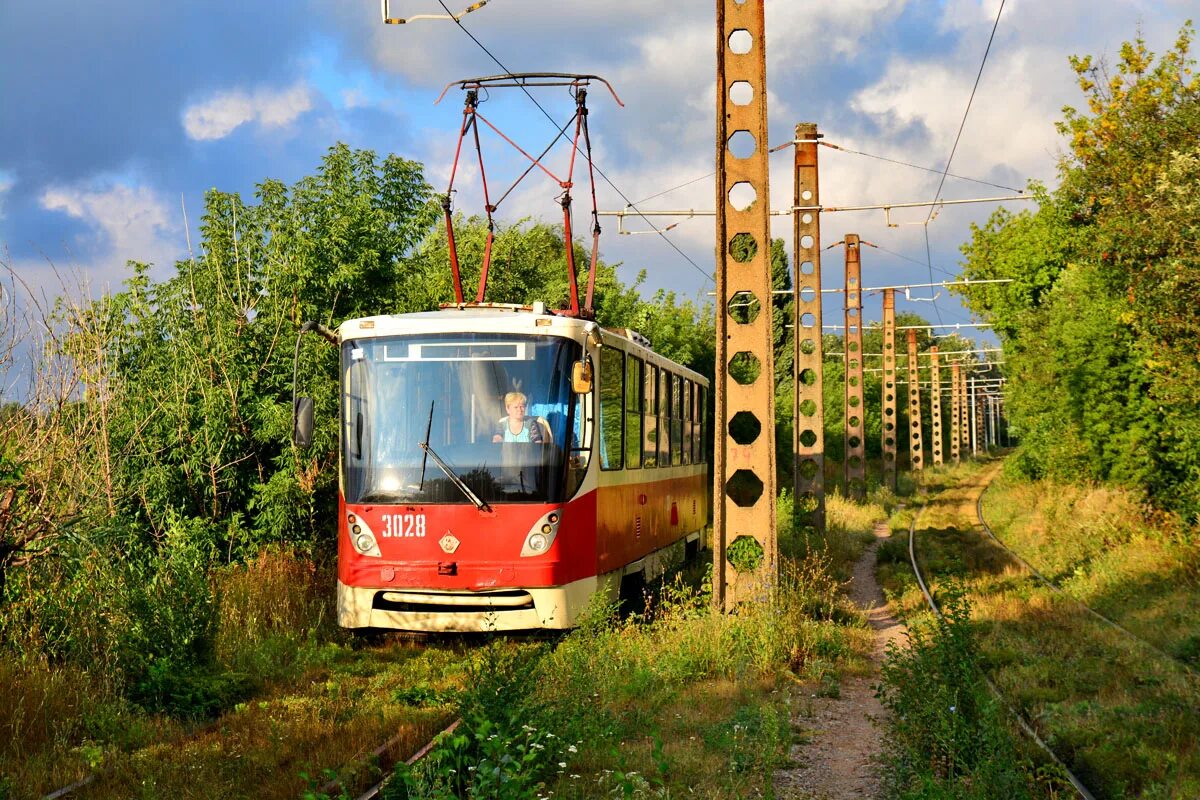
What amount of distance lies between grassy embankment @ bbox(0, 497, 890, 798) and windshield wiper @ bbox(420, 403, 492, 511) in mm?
1383

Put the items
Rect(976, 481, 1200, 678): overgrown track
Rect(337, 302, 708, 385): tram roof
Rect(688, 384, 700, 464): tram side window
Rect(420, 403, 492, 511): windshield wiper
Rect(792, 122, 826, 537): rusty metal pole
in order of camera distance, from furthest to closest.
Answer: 1. Rect(792, 122, 826, 537): rusty metal pole
2. Rect(688, 384, 700, 464): tram side window
3. Rect(337, 302, 708, 385): tram roof
4. Rect(420, 403, 492, 511): windshield wiper
5. Rect(976, 481, 1200, 678): overgrown track

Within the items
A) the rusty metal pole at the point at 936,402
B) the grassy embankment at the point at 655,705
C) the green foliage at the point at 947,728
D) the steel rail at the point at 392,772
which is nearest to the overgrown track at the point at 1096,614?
the green foliage at the point at 947,728

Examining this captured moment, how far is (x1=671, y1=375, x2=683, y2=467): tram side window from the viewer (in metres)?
16.9

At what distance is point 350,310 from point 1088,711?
10.6 metres

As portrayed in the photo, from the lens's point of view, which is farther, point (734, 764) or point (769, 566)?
point (769, 566)

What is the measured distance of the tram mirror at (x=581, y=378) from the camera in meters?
11.2

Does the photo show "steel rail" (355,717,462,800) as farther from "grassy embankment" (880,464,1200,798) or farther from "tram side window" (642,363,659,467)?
"tram side window" (642,363,659,467)

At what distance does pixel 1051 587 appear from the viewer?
56.2ft

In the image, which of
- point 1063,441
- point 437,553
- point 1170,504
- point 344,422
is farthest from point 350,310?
point 1063,441

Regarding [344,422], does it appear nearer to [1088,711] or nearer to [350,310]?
[350,310]

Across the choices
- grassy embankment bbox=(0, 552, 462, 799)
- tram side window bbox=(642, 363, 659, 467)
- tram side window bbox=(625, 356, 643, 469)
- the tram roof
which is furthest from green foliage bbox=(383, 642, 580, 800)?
tram side window bbox=(642, 363, 659, 467)

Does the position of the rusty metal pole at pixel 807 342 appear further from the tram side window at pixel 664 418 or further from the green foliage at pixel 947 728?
the green foliage at pixel 947 728

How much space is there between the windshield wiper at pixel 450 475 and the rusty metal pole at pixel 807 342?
46.7 feet

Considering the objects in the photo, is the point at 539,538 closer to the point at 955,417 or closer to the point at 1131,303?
the point at 1131,303
